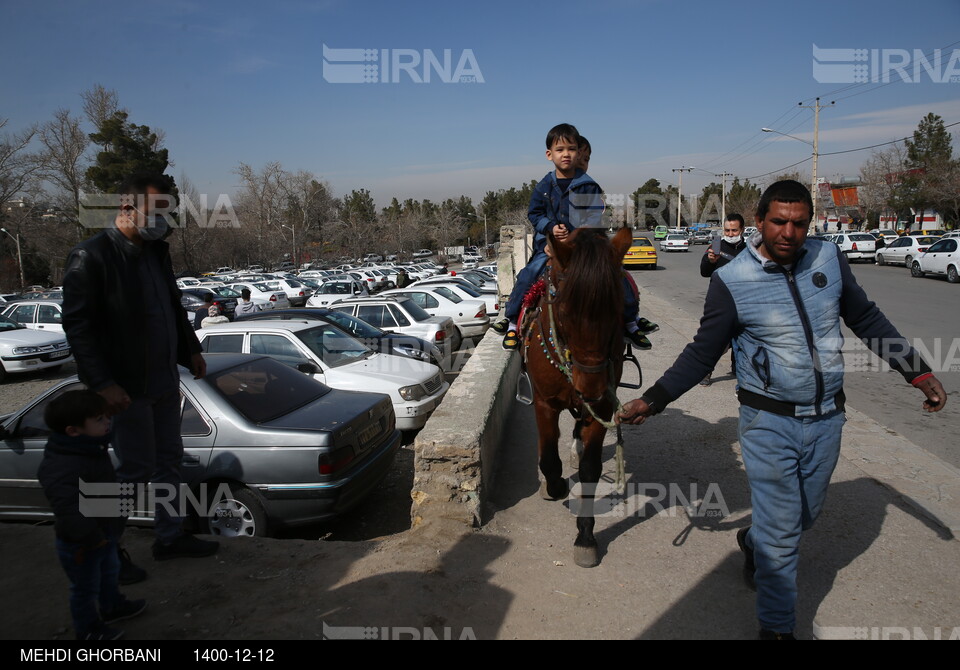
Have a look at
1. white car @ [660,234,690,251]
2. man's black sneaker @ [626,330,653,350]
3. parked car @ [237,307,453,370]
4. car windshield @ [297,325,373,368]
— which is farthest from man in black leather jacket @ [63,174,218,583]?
white car @ [660,234,690,251]

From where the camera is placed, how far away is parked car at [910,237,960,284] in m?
21.9

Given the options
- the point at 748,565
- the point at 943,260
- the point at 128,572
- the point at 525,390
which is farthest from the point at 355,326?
the point at 943,260

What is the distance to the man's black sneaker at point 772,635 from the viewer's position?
110 inches

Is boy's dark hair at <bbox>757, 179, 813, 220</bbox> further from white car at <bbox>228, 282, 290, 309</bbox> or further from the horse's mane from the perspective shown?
white car at <bbox>228, 282, 290, 309</bbox>

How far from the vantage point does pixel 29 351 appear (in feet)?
44.8

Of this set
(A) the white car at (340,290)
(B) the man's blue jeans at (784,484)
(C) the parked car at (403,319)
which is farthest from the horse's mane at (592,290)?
(A) the white car at (340,290)

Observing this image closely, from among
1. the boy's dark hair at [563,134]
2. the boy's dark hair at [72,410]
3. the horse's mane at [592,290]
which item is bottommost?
the boy's dark hair at [72,410]

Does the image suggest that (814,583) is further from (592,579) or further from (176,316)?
(176,316)

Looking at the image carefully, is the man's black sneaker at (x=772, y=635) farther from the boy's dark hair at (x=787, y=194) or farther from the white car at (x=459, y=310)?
the white car at (x=459, y=310)

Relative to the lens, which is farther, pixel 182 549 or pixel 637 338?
pixel 637 338

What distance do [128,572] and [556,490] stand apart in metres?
2.99

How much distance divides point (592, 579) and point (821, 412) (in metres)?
1.69

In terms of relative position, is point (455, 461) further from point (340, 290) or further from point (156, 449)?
point (340, 290)

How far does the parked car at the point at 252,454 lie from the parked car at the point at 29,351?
1070cm
